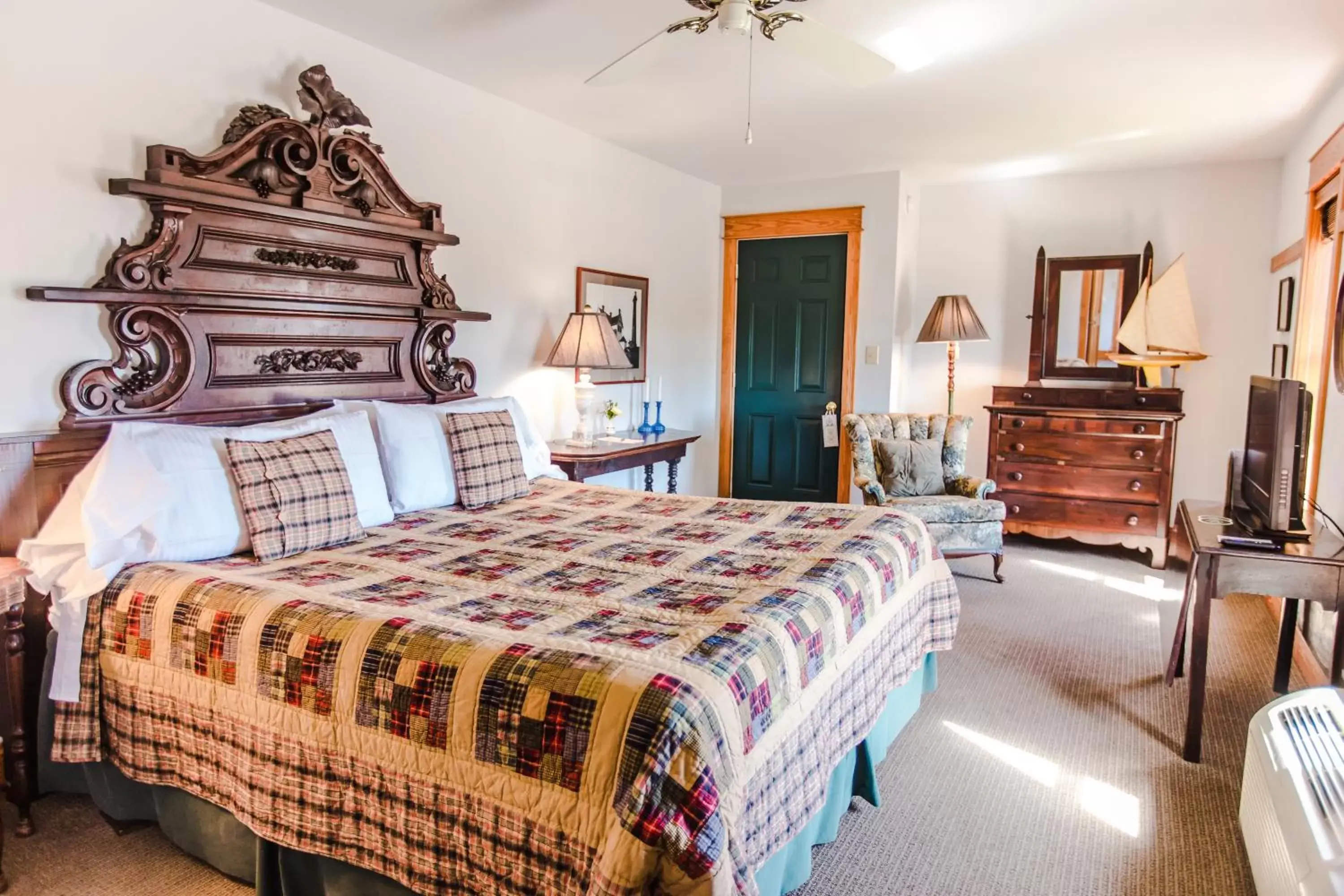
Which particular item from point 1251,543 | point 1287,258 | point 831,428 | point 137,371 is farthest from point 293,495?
point 1287,258

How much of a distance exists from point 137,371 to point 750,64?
2.47 m

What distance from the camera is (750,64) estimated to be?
3.21 meters

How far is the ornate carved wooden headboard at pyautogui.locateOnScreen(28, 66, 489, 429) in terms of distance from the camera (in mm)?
2412

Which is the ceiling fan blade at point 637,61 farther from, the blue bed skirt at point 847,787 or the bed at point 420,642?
the blue bed skirt at point 847,787

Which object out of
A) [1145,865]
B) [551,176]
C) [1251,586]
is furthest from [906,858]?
[551,176]

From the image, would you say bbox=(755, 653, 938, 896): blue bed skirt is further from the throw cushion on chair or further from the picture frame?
the picture frame

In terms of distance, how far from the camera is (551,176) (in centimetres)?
413

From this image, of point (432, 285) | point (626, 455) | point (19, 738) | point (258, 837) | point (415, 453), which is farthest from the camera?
point (626, 455)

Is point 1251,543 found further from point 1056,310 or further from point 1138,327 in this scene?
point 1056,310

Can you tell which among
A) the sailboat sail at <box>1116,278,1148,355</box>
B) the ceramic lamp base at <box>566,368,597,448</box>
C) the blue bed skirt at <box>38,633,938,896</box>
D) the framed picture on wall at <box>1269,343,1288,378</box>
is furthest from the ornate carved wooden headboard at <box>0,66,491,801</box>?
the framed picture on wall at <box>1269,343,1288,378</box>

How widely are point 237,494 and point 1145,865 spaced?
2599mm

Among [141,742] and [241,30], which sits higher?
[241,30]

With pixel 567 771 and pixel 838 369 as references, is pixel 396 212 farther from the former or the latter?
pixel 838 369

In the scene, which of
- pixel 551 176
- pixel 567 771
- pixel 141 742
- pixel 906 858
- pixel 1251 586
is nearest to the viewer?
pixel 567 771
